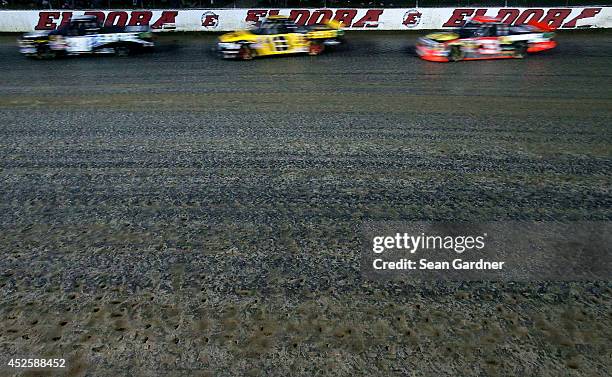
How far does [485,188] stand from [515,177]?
551 mm

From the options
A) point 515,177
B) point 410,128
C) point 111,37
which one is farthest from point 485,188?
point 111,37

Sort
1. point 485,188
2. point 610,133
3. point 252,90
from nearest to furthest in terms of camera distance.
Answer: point 485,188, point 610,133, point 252,90

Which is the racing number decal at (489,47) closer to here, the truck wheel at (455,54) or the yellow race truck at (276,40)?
the truck wheel at (455,54)

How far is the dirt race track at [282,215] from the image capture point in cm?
346

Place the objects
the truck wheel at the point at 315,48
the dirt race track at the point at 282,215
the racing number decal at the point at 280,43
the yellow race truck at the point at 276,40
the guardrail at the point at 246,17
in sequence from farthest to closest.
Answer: the guardrail at the point at 246,17 < the truck wheel at the point at 315,48 < the racing number decal at the point at 280,43 < the yellow race truck at the point at 276,40 < the dirt race track at the point at 282,215

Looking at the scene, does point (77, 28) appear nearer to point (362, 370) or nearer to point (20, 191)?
point (20, 191)

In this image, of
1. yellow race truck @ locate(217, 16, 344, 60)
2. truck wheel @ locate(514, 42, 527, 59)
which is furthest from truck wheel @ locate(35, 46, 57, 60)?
truck wheel @ locate(514, 42, 527, 59)

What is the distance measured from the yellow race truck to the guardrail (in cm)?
569

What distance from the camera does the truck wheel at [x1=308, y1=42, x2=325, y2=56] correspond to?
14.8 meters

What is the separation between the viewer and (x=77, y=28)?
14.9 m
